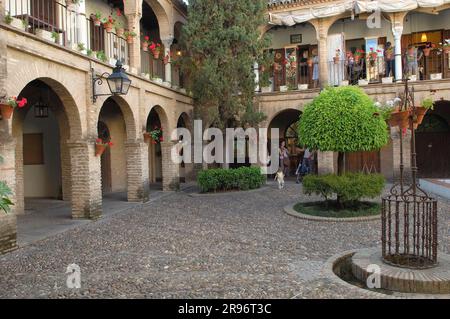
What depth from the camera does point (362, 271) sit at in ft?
15.9

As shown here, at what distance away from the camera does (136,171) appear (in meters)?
11.8

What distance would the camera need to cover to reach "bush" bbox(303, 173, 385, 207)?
895cm

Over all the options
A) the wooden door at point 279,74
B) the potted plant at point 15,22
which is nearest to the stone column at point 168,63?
the wooden door at point 279,74

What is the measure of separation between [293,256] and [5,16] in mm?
6148

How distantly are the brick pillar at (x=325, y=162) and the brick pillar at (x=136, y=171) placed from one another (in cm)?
717

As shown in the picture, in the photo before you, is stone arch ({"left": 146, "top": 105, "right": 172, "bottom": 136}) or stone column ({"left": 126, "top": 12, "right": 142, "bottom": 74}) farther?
stone arch ({"left": 146, "top": 105, "right": 172, "bottom": 136})

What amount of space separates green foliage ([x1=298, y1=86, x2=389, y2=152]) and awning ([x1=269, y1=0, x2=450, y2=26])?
7348 millimetres

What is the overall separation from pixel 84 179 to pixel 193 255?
4128 mm

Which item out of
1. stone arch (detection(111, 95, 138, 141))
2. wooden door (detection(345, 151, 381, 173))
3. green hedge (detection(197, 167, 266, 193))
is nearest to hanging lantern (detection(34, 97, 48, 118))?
stone arch (detection(111, 95, 138, 141))

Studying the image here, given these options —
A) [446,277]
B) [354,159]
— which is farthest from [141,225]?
[354,159]

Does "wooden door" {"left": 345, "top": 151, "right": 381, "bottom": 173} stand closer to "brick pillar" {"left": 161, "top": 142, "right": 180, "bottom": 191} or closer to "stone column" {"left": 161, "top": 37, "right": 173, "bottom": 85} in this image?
"brick pillar" {"left": 161, "top": 142, "right": 180, "bottom": 191}

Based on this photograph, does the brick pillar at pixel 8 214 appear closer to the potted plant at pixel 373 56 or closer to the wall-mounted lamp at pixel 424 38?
the potted plant at pixel 373 56

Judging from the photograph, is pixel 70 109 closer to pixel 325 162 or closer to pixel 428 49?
pixel 325 162
